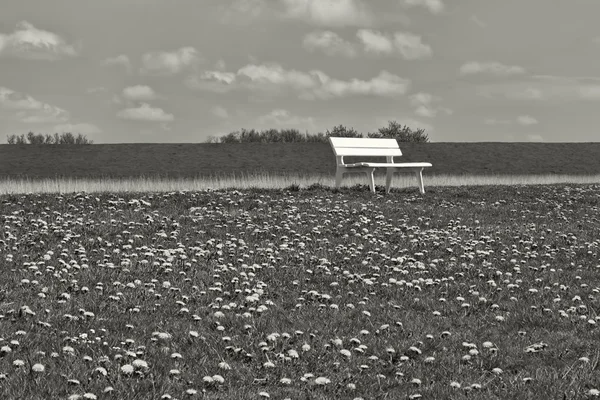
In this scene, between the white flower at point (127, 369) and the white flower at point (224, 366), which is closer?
the white flower at point (127, 369)

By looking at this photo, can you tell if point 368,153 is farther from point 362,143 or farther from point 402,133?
point 402,133

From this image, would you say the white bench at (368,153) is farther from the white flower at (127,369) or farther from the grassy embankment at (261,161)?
the white flower at (127,369)

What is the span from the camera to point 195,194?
1955 cm

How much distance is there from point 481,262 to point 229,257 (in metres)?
4.16

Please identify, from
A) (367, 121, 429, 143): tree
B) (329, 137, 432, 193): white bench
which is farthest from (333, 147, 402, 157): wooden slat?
(367, 121, 429, 143): tree

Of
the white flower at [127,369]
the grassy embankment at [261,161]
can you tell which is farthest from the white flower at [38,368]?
the grassy embankment at [261,161]

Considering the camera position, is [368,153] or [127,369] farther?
[368,153]

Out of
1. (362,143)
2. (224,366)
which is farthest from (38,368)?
(362,143)

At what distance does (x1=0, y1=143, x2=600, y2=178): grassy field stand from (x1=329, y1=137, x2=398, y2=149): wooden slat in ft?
31.7

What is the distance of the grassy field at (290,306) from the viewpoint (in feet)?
19.9

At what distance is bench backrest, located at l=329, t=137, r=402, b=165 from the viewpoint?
76.7ft

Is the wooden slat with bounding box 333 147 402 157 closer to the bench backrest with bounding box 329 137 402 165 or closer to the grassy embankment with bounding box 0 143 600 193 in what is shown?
the bench backrest with bounding box 329 137 402 165

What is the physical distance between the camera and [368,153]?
2422 centimetres

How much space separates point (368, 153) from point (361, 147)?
0.36m
